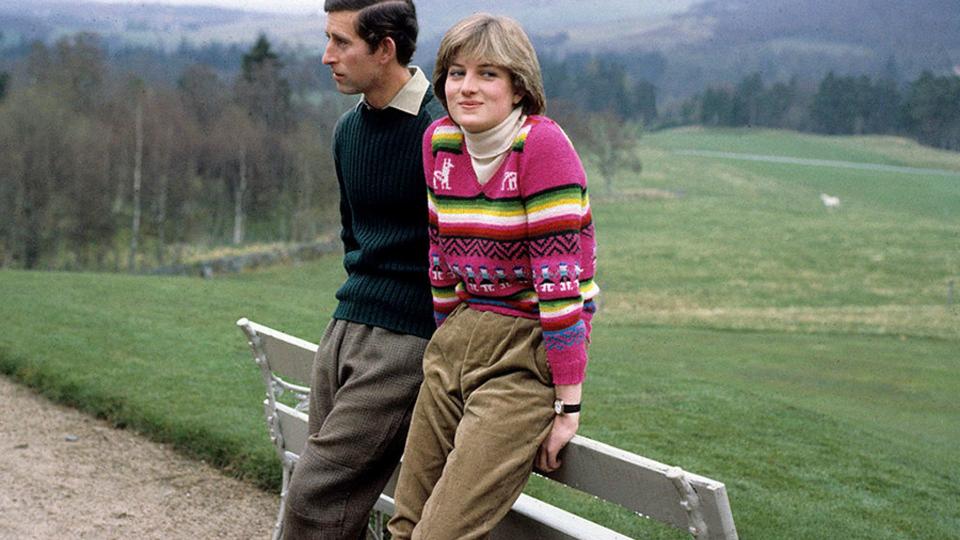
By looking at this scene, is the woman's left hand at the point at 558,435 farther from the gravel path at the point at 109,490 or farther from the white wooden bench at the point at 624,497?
the gravel path at the point at 109,490

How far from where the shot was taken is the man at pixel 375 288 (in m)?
3.49

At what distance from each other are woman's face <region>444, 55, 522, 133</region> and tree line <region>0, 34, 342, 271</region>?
51.4 metres

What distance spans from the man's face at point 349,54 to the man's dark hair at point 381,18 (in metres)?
0.02

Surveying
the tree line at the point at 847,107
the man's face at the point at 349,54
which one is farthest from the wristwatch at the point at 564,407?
the tree line at the point at 847,107

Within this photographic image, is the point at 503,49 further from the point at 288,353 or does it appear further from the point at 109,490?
the point at 109,490

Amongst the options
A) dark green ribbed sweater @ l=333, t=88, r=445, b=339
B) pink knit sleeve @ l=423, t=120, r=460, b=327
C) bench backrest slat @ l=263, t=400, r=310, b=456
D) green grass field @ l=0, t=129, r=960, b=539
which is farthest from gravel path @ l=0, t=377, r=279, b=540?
pink knit sleeve @ l=423, t=120, r=460, b=327

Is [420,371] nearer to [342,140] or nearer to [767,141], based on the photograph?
[342,140]

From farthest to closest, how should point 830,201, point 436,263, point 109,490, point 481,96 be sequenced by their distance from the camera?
point 830,201 < point 109,490 < point 436,263 < point 481,96

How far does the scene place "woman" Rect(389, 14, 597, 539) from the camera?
288cm

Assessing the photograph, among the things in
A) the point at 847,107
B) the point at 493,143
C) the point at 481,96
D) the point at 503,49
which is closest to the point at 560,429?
the point at 493,143

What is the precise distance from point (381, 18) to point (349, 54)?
14cm

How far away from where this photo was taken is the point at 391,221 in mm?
3594

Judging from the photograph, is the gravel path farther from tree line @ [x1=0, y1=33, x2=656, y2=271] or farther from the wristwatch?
tree line @ [x1=0, y1=33, x2=656, y2=271]

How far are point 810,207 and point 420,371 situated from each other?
80326 mm
